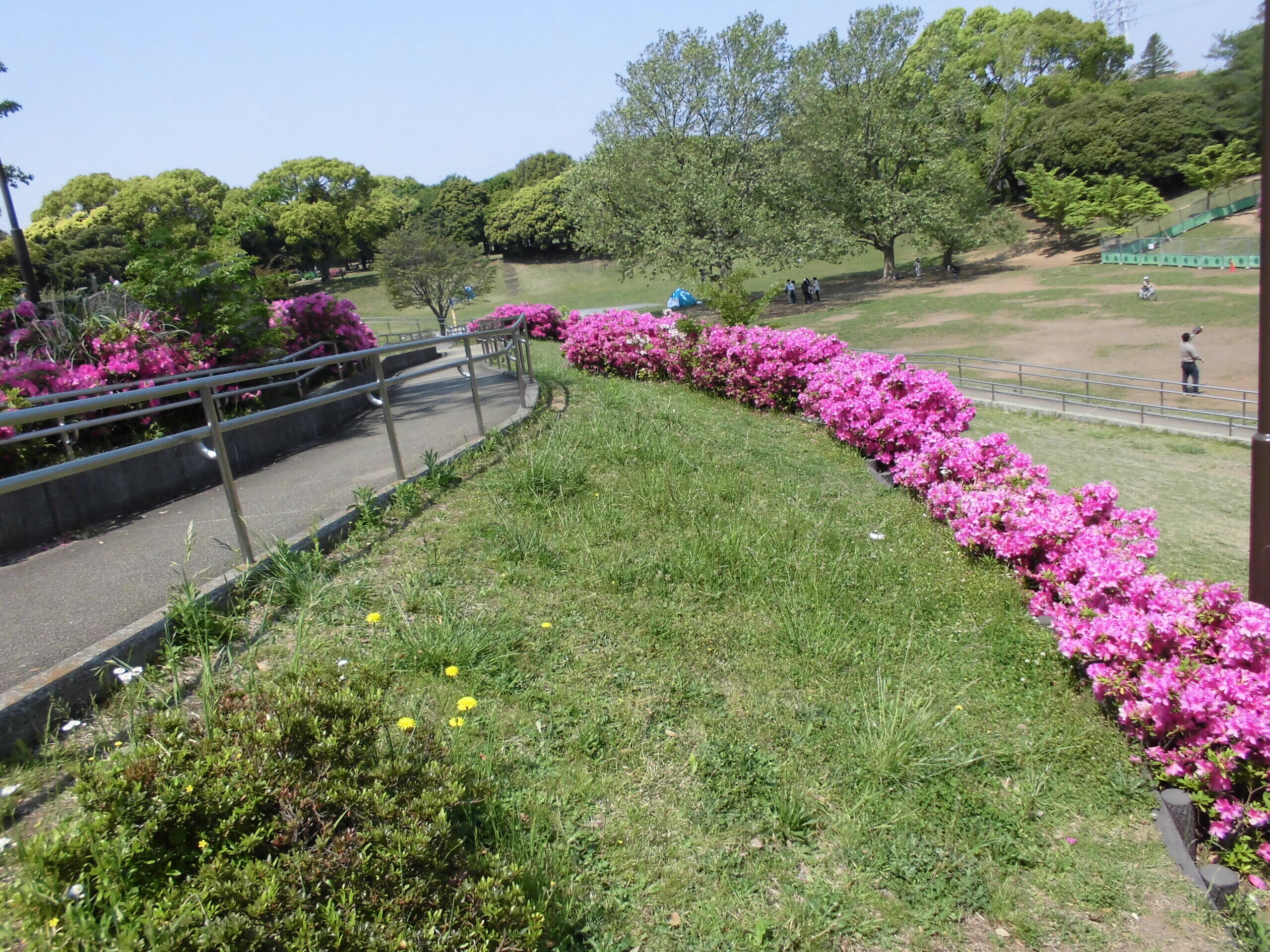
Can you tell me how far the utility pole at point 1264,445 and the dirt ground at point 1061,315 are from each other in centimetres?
2006

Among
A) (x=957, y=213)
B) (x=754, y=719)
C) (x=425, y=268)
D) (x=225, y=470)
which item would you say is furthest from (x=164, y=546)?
(x=957, y=213)

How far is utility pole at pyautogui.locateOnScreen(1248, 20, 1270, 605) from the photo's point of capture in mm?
3865

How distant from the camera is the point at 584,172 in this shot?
3606cm

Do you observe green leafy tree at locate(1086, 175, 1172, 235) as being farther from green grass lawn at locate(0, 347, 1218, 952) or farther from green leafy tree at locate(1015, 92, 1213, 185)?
green grass lawn at locate(0, 347, 1218, 952)

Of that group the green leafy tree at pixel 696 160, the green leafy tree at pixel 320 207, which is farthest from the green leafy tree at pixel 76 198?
the green leafy tree at pixel 696 160

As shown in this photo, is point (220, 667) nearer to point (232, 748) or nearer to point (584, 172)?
point (232, 748)

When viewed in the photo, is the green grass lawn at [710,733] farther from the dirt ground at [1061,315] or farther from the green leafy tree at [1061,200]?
the green leafy tree at [1061,200]

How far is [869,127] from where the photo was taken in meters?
41.2

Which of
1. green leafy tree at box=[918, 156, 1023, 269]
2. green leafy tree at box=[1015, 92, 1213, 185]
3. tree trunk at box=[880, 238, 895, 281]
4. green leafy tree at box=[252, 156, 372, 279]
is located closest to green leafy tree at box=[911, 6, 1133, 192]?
green leafy tree at box=[1015, 92, 1213, 185]

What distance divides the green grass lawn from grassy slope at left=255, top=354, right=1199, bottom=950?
0.01 m

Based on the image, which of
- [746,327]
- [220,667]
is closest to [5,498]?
[220,667]

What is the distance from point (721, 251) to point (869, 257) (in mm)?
29511

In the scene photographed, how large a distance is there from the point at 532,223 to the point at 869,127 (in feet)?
108

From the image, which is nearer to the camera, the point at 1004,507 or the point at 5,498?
the point at 5,498
